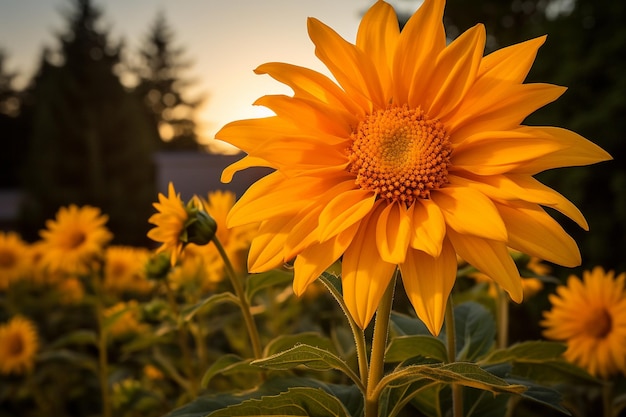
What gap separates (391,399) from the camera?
1.01 metres

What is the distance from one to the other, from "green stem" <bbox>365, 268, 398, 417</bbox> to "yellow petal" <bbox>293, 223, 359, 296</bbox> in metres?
0.09

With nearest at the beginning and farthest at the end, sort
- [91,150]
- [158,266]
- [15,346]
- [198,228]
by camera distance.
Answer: [198,228]
[158,266]
[15,346]
[91,150]

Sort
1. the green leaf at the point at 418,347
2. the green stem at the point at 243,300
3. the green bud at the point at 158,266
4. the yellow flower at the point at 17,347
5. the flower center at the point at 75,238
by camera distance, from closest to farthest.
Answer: the green leaf at the point at 418,347, the green stem at the point at 243,300, the green bud at the point at 158,266, the flower center at the point at 75,238, the yellow flower at the point at 17,347

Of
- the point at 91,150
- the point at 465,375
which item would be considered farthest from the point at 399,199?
the point at 91,150

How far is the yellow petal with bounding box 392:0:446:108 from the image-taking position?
2.93 feet

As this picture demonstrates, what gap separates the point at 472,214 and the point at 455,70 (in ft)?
0.74

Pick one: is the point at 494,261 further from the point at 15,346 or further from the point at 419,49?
the point at 15,346

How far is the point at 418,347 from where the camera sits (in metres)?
1.06

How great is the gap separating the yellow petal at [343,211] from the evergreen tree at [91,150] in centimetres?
1620

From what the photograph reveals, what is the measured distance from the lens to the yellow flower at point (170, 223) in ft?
3.93

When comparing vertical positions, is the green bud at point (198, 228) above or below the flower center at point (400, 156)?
below

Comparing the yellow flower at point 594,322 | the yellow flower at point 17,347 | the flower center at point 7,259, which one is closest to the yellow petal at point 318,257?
the yellow flower at point 594,322

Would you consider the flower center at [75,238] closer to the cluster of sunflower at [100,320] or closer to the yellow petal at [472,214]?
the cluster of sunflower at [100,320]

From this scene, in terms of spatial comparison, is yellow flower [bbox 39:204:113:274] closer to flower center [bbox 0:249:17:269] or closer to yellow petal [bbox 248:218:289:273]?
flower center [bbox 0:249:17:269]
